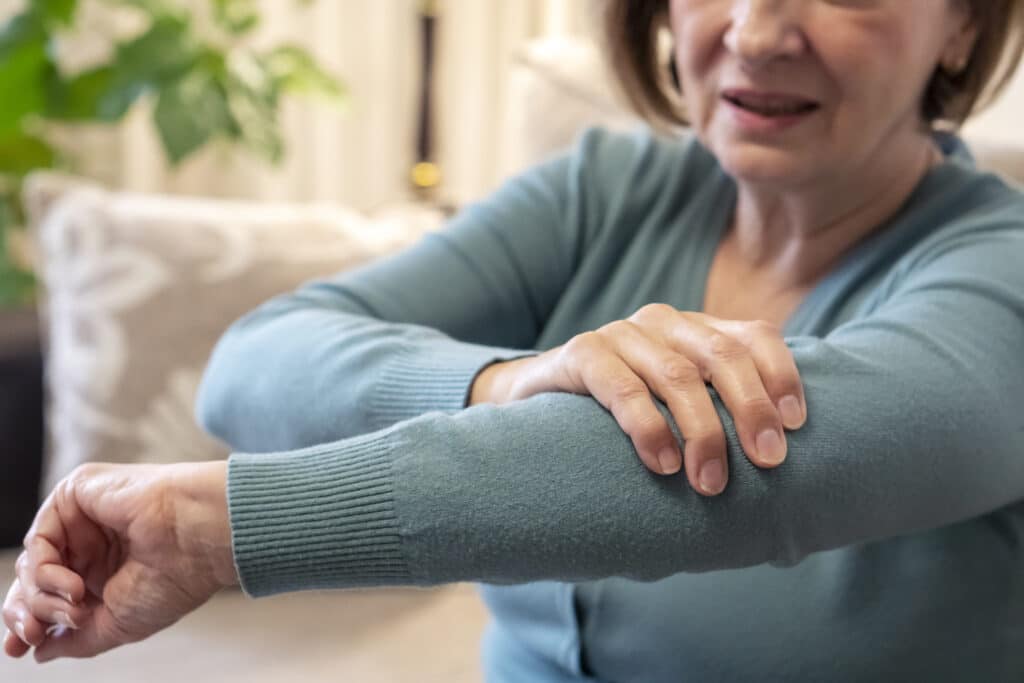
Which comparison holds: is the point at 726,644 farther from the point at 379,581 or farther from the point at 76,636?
the point at 76,636

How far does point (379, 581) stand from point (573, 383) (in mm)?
171

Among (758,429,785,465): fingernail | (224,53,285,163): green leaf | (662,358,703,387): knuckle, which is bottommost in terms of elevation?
(224,53,285,163): green leaf

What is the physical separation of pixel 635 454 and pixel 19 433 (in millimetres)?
1100

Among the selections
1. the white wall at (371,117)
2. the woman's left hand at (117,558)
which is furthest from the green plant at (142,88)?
the woman's left hand at (117,558)

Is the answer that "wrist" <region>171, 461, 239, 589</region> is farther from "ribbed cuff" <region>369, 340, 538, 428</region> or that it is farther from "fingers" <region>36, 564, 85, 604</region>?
"ribbed cuff" <region>369, 340, 538, 428</region>

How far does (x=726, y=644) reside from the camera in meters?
0.81

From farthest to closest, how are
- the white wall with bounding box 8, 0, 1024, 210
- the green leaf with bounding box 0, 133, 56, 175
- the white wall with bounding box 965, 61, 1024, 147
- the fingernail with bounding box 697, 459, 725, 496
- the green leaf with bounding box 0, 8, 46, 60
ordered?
the white wall with bounding box 8, 0, 1024, 210
the green leaf with bounding box 0, 133, 56, 175
the green leaf with bounding box 0, 8, 46, 60
the white wall with bounding box 965, 61, 1024, 147
the fingernail with bounding box 697, 459, 725, 496

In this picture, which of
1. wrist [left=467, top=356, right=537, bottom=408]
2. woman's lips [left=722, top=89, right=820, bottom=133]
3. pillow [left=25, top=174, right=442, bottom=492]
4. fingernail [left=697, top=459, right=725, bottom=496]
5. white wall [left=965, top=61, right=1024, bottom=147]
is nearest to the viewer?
fingernail [left=697, top=459, right=725, bottom=496]

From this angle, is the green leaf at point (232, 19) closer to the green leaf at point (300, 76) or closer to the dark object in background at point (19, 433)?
the green leaf at point (300, 76)

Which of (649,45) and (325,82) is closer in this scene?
(649,45)

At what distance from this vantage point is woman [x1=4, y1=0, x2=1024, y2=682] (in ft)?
2.06

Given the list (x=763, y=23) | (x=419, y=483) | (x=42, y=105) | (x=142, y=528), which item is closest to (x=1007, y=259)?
(x=763, y=23)

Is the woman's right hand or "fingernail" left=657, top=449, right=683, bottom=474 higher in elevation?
the woman's right hand

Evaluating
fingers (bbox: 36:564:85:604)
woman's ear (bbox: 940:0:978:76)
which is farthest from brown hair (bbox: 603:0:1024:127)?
fingers (bbox: 36:564:85:604)
